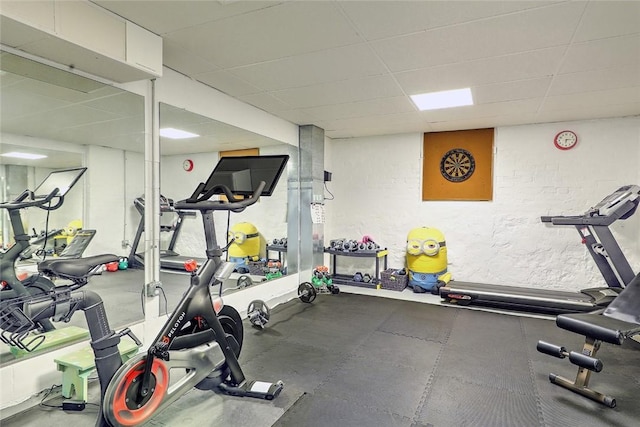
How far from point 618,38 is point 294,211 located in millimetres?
4034

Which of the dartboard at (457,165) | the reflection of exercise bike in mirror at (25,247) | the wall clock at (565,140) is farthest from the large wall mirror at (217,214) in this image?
the wall clock at (565,140)

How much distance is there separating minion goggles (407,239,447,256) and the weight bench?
242cm

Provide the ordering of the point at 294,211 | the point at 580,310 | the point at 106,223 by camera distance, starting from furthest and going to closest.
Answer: the point at 294,211, the point at 580,310, the point at 106,223

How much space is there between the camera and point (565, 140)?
187 inches

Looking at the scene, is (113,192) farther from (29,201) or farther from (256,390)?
(256,390)

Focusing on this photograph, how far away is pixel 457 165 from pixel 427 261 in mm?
1609

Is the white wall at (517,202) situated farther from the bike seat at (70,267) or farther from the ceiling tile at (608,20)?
the bike seat at (70,267)

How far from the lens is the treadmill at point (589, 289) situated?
12.7 feet

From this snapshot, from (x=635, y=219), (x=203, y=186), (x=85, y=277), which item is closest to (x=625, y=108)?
(x=635, y=219)

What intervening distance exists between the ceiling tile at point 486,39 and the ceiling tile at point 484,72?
124mm

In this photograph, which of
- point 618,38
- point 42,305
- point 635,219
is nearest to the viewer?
point 42,305

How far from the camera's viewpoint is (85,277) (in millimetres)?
→ 1843

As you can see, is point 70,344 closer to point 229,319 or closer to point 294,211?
point 229,319

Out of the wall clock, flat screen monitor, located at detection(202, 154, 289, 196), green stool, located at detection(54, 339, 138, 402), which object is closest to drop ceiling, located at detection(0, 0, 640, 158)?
the wall clock
